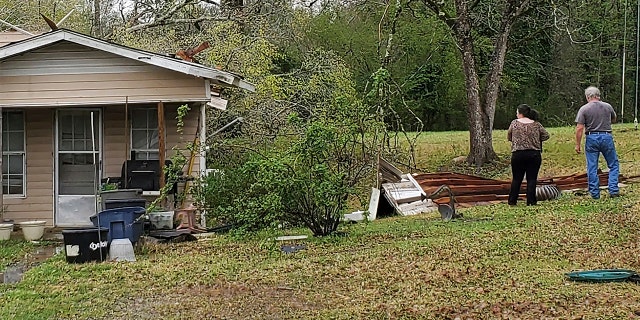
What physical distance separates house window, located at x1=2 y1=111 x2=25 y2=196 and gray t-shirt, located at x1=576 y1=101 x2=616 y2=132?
9.08m

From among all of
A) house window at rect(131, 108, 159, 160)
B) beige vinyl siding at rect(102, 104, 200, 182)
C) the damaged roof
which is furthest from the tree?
the damaged roof

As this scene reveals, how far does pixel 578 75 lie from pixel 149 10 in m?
22.6

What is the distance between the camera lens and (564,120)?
121 ft

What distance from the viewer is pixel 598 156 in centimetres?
1184

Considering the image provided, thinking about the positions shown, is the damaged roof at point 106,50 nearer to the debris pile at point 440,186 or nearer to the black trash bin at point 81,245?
the debris pile at point 440,186

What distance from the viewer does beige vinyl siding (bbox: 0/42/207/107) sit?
12.4 meters

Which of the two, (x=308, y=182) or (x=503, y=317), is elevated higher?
(x=308, y=182)

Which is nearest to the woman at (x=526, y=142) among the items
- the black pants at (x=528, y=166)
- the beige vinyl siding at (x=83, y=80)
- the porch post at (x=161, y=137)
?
the black pants at (x=528, y=166)

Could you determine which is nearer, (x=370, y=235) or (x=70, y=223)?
(x=370, y=235)

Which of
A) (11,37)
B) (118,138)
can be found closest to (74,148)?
(118,138)

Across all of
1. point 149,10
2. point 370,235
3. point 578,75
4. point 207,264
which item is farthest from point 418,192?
point 578,75

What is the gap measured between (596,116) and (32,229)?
865 centimetres

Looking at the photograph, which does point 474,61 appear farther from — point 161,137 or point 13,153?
point 13,153

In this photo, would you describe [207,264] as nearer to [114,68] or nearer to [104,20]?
[114,68]
